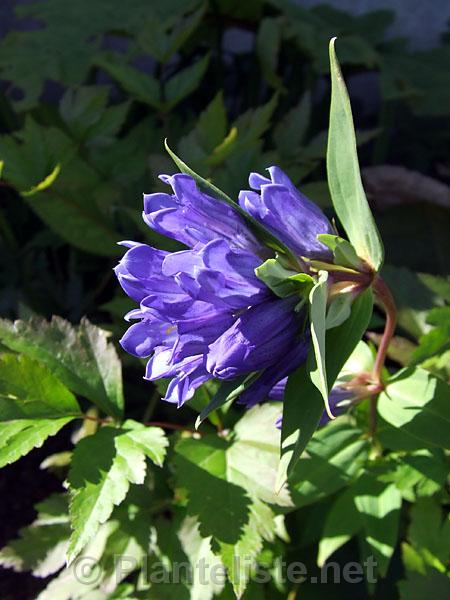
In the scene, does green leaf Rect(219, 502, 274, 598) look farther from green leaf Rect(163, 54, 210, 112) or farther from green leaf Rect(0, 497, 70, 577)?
green leaf Rect(163, 54, 210, 112)

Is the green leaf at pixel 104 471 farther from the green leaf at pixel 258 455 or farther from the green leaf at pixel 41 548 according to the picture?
the green leaf at pixel 41 548

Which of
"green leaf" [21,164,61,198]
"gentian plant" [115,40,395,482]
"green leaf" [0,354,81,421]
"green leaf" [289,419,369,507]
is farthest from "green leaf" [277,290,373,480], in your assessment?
"green leaf" [21,164,61,198]

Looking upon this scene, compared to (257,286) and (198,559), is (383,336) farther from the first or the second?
(198,559)

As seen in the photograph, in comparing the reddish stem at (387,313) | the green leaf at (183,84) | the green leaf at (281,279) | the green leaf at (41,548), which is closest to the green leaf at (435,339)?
the reddish stem at (387,313)

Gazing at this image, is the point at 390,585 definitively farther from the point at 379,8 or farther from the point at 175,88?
the point at 379,8

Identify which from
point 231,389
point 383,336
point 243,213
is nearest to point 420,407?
point 383,336
